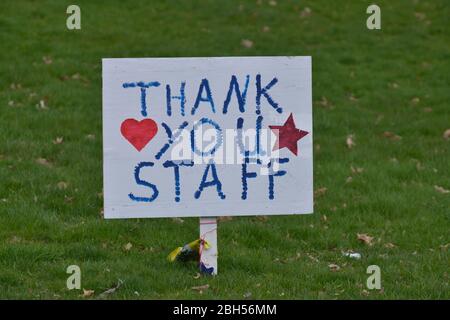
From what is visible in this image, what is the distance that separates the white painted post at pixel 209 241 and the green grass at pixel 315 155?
130 millimetres

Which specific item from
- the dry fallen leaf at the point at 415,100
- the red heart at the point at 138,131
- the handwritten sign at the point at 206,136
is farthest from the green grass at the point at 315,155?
the red heart at the point at 138,131

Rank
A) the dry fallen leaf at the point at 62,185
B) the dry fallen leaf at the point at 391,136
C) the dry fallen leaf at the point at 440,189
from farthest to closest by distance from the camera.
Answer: the dry fallen leaf at the point at 391,136
the dry fallen leaf at the point at 440,189
the dry fallen leaf at the point at 62,185

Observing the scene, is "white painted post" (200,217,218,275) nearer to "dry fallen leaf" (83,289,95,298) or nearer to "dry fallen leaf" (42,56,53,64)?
"dry fallen leaf" (83,289,95,298)

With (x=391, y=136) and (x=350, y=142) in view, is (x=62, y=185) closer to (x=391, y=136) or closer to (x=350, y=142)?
(x=350, y=142)

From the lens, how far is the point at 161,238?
7.82 metres

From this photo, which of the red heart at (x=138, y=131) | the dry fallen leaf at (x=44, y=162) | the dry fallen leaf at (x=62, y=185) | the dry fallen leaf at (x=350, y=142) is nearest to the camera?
the red heart at (x=138, y=131)

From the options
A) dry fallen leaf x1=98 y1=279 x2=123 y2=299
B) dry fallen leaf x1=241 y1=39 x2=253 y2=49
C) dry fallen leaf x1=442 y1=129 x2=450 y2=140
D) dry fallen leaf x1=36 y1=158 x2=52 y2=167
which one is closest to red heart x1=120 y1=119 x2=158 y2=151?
dry fallen leaf x1=98 y1=279 x2=123 y2=299

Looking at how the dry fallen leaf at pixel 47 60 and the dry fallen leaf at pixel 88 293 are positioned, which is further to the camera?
the dry fallen leaf at pixel 47 60

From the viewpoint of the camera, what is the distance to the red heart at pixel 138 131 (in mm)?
6586

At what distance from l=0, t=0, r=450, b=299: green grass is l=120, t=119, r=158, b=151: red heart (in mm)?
993

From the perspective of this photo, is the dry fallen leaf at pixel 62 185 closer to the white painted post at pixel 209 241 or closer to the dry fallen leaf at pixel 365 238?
the white painted post at pixel 209 241

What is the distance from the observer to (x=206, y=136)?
6656 mm

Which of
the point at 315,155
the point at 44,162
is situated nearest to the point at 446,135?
the point at 315,155

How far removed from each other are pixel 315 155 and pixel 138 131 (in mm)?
4211
